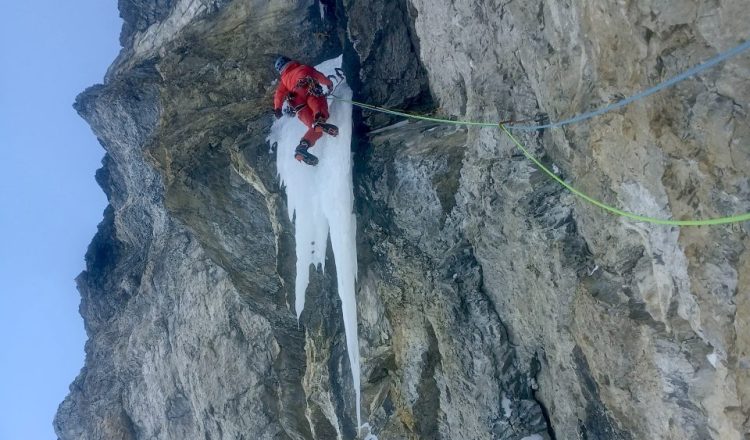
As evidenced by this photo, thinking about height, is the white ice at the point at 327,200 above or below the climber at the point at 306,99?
below

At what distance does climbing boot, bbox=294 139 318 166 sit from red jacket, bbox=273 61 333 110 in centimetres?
65

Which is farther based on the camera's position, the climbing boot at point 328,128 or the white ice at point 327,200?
the white ice at point 327,200

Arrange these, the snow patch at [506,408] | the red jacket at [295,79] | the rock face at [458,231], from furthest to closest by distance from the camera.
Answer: the red jacket at [295,79] → the snow patch at [506,408] → the rock face at [458,231]

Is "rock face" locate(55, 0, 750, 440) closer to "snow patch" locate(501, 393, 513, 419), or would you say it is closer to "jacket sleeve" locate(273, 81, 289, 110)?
"snow patch" locate(501, 393, 513, 419)

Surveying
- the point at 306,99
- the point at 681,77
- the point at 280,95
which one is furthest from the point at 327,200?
the point at 681,77

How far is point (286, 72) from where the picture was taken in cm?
823

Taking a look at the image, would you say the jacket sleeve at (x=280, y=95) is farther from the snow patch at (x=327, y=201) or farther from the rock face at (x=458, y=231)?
the rock face at (x=458, y=231)

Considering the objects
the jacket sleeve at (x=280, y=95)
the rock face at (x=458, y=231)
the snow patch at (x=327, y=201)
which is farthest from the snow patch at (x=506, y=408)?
the jacket sleeve at (x=280, y=95)

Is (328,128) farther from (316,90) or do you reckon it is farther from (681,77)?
(681,77)

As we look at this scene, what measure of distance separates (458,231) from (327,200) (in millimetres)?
2101

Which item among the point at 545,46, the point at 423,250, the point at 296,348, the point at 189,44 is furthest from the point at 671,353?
the point at 189,44

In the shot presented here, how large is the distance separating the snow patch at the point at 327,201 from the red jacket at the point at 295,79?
0.49 m

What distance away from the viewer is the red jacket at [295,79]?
26.2 ft

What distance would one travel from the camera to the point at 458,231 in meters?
7.12
